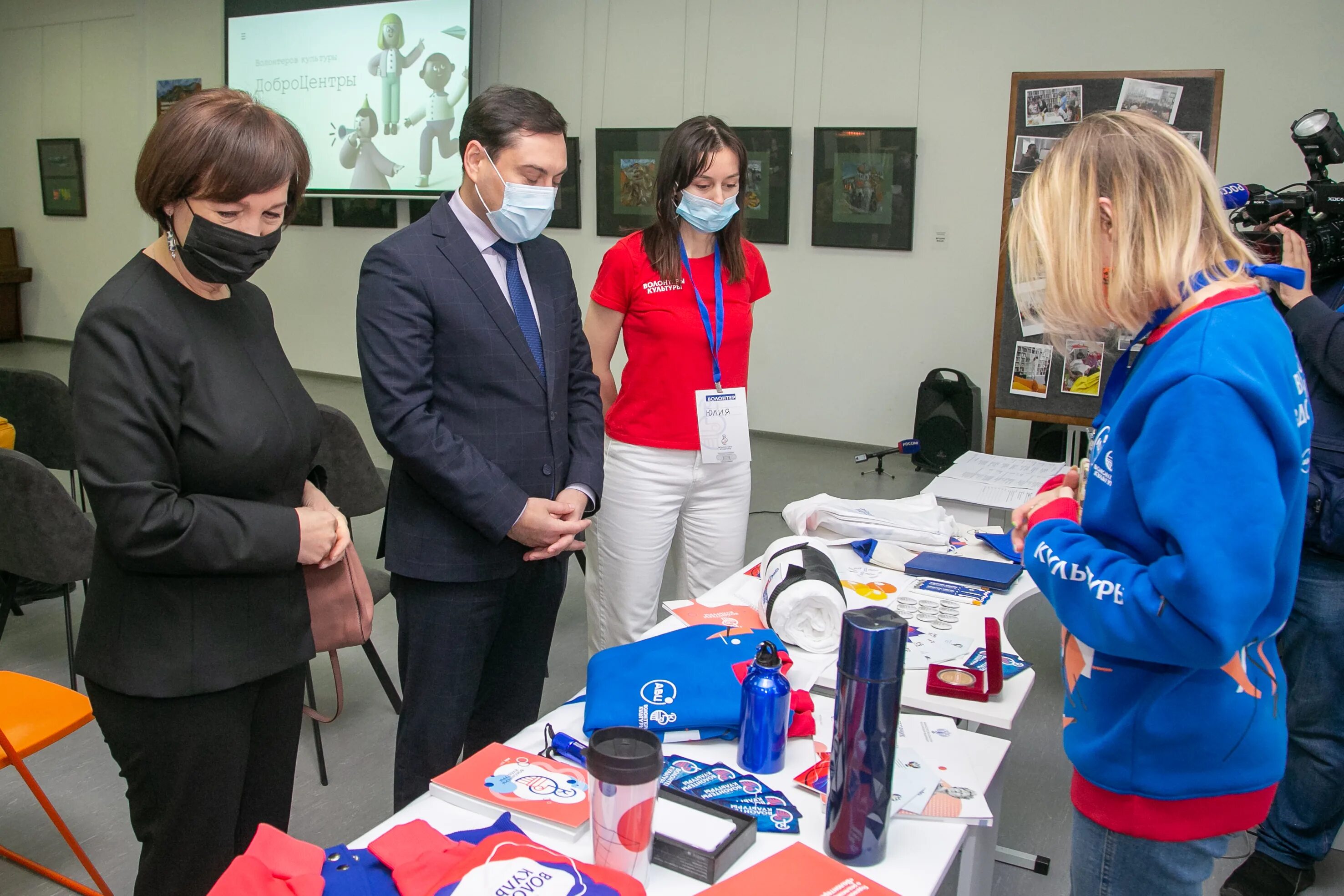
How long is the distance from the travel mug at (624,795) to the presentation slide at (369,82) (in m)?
6.60

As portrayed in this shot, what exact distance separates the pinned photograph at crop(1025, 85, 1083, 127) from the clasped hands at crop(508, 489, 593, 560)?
2.90 meters

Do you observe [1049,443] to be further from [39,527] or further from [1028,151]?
[39,527]

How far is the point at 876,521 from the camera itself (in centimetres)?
230

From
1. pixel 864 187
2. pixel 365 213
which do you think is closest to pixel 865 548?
pixel 864 187

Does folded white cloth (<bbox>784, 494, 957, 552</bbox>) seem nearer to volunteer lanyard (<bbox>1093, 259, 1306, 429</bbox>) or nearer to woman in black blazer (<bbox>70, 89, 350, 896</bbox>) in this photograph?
volunteer lanyard (<bbox>1093, 259, 1306, 429</bbox>)

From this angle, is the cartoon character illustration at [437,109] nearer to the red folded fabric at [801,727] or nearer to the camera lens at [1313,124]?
the camera lens at [1313,124]

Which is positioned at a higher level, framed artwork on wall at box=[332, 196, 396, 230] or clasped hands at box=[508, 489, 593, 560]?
framed artwork on wall at box=[332, 196, 396, 230]

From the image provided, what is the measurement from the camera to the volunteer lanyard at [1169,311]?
1.08 meters

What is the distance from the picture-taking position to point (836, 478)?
223 inches

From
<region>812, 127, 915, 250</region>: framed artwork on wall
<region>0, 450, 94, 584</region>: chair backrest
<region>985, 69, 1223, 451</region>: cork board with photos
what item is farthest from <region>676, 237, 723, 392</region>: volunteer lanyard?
<region>812, 127, 915, 250</region>: framed artwork on wall

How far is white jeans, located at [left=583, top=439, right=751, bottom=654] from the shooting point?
2.42m

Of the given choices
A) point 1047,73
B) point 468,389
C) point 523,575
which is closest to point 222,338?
point 468,389

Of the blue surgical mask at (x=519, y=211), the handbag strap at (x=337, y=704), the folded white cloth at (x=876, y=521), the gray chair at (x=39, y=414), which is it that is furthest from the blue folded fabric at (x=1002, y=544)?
the gray chair at (x=39, y=414)

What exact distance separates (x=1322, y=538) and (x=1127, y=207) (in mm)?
1218
